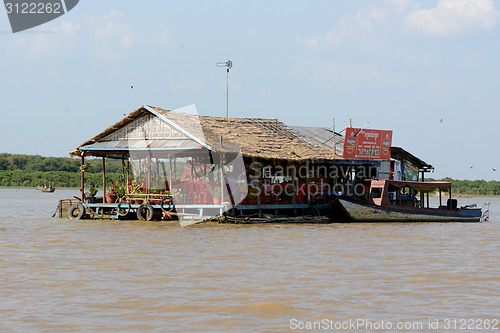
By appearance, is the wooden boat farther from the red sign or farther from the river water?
the river water

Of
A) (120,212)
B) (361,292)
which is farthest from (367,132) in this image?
(361,292)

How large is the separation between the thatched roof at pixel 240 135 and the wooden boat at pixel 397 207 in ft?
6.80

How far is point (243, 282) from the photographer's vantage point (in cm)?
1103

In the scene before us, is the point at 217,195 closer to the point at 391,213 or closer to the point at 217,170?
the point at 217,170

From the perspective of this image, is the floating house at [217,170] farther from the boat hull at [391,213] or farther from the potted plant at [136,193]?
the boat hull at [391,213]

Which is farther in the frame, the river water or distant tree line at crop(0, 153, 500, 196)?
distant tree line at crop(0, 153, 500, 196)

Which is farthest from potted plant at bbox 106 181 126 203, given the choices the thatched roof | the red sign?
the red sign

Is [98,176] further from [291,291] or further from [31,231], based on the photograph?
[291,291]

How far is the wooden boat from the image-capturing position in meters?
24.9

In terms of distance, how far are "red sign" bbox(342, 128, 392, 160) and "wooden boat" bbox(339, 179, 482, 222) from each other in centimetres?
112

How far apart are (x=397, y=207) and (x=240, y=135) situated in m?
6.68

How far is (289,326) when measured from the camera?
814cm

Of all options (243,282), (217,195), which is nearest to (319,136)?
(217,195)

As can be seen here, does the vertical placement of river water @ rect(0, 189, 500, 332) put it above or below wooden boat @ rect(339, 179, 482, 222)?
below
